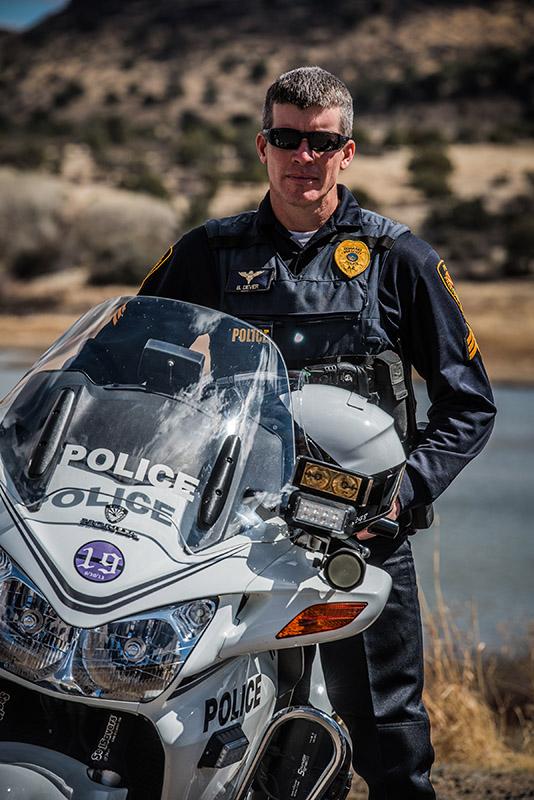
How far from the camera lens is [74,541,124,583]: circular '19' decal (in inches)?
91.7

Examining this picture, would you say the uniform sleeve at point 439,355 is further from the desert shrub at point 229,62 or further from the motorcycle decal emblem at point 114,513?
the desert shrub at point 229,62

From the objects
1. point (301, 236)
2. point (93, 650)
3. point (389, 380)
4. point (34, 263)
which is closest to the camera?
point (93, 650)

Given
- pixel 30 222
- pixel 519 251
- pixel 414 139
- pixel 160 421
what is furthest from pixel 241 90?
pixel 160 421

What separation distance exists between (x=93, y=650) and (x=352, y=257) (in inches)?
55.1

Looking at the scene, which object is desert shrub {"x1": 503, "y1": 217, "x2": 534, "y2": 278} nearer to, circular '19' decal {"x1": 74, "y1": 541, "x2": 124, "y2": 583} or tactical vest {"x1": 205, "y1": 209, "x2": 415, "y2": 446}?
tactical vest {"x1": 205, "y1": 209, "x2": 415, "y2": 446}

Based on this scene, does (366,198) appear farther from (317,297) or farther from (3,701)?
(3,701)

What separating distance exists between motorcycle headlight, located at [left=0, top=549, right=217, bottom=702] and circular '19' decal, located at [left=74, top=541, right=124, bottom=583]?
0.09 meters

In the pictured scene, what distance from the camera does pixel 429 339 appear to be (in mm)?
3215

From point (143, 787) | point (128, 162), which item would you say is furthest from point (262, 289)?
point (128, 162)

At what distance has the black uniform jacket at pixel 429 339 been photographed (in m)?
3.07

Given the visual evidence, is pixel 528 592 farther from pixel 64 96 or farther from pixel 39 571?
pixel 64 96

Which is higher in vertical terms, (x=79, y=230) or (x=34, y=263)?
(x=79, y=230)

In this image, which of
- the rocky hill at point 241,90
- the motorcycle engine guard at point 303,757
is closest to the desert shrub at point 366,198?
the rocky hill at point 241,90

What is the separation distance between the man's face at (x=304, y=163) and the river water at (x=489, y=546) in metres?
1.93
